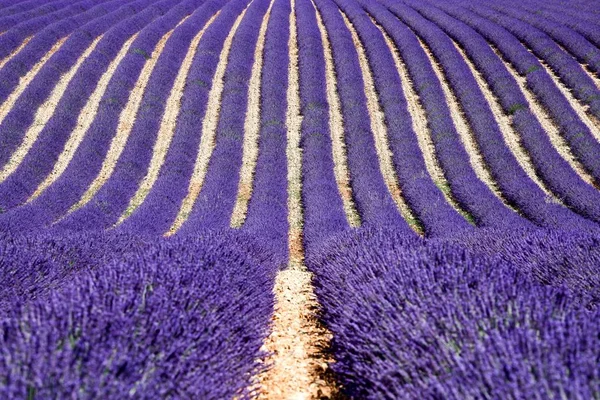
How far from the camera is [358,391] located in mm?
3434

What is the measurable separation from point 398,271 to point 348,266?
1.02m

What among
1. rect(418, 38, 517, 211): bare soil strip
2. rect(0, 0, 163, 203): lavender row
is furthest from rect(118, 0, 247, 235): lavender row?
rect(418, 38, 517, 211): bare soil strip

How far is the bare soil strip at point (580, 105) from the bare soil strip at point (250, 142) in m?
9.95

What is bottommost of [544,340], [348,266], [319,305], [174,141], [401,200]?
[401,200]

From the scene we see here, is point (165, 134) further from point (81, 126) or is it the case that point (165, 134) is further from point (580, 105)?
point (580, 105)

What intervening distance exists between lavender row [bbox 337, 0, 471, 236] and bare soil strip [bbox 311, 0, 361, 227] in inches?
55.4

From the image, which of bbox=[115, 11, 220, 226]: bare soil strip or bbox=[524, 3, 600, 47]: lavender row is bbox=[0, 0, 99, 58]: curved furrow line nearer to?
bbox=[115, 11, 220, 226]: bare soil strip

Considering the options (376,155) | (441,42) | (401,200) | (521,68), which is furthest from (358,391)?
(441,42)

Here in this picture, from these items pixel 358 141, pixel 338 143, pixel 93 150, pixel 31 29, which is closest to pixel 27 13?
pixel 31 29

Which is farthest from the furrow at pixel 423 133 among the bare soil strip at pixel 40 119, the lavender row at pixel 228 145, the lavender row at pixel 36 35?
the lavender row at pixel 36 35

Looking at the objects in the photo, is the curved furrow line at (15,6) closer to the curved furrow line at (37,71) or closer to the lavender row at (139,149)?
the curved furrow line at (37,71)

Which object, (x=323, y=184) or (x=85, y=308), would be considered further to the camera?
(x=323, y=184)

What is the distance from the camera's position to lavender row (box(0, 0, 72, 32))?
2125 centimetres

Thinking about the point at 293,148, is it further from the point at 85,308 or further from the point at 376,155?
the point at 85,308
